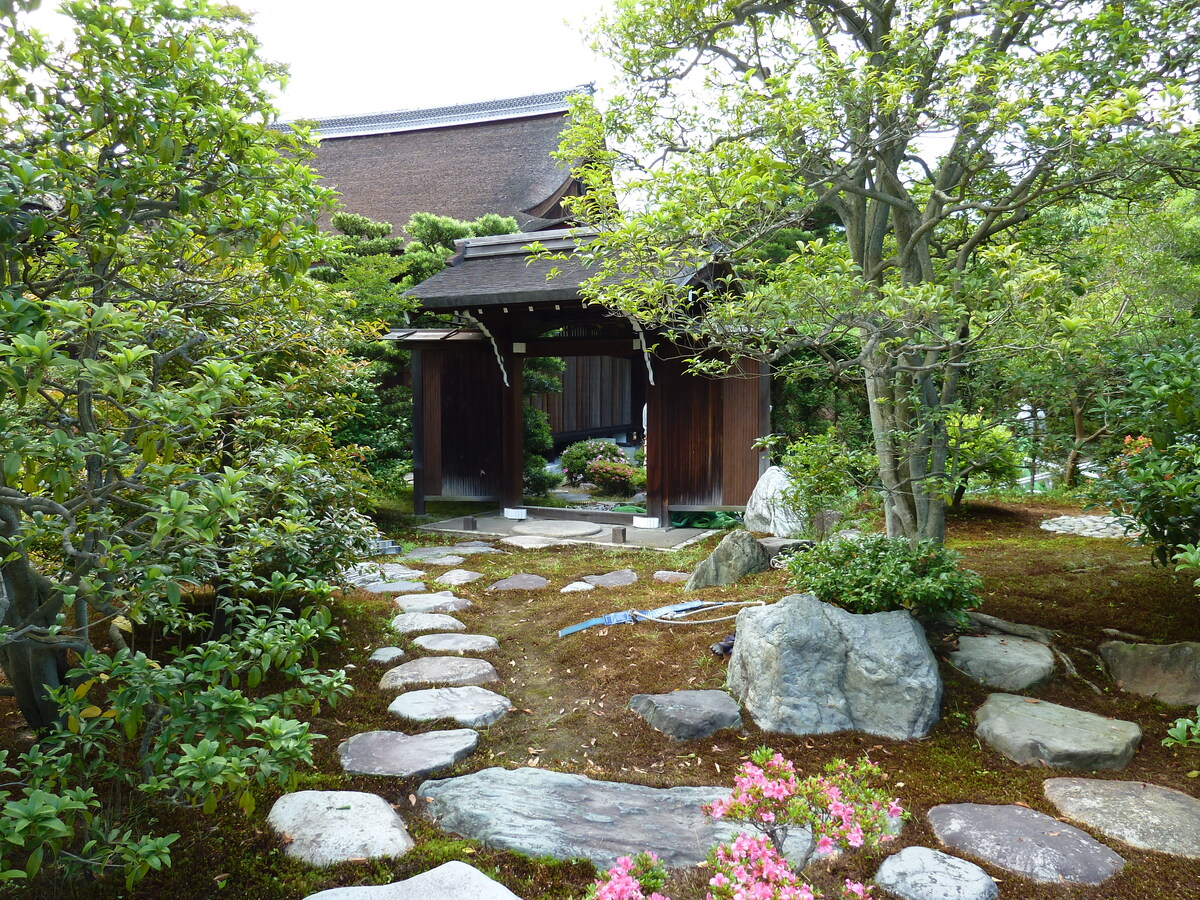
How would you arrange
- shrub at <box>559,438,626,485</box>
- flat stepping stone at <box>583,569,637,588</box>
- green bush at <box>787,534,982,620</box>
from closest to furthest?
green bush at <box>787,534,982,620</box>
flat stepping stone at <box>583,569,637,588</box>
shrub at <box>559,438,626,485</box>

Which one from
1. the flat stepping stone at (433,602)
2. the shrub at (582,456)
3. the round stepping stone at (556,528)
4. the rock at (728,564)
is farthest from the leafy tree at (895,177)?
the shrub at (582,456)

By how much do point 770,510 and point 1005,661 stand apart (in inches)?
184

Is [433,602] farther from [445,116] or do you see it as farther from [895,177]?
[445,116]

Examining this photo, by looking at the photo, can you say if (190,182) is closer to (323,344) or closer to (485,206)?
(323,344)

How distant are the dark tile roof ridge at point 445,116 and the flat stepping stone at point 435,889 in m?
18.2

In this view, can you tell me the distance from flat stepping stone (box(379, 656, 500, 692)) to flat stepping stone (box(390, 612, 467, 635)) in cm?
62

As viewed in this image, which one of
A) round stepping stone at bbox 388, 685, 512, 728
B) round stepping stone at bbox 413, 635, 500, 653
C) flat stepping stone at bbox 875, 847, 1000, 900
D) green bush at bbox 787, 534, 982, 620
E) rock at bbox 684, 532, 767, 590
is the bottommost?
flat stepping stone at bbox 875, 847, 1000, 900

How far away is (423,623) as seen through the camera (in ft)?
19.3

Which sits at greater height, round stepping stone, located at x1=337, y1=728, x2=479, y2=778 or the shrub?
the shrub

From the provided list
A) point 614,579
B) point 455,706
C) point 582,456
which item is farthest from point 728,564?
point 582,456

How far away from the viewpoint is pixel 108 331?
7.11 ft

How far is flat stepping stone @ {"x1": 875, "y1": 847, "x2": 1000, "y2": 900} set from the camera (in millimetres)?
2662

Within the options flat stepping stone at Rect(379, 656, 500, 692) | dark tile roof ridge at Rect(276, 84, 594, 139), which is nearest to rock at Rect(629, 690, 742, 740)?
flat stepping stone at Rect(379, 656, 500, 692)

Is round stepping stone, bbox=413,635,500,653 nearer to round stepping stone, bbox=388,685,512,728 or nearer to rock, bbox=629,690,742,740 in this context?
round stepping stone, bbox=388,685,512,728
